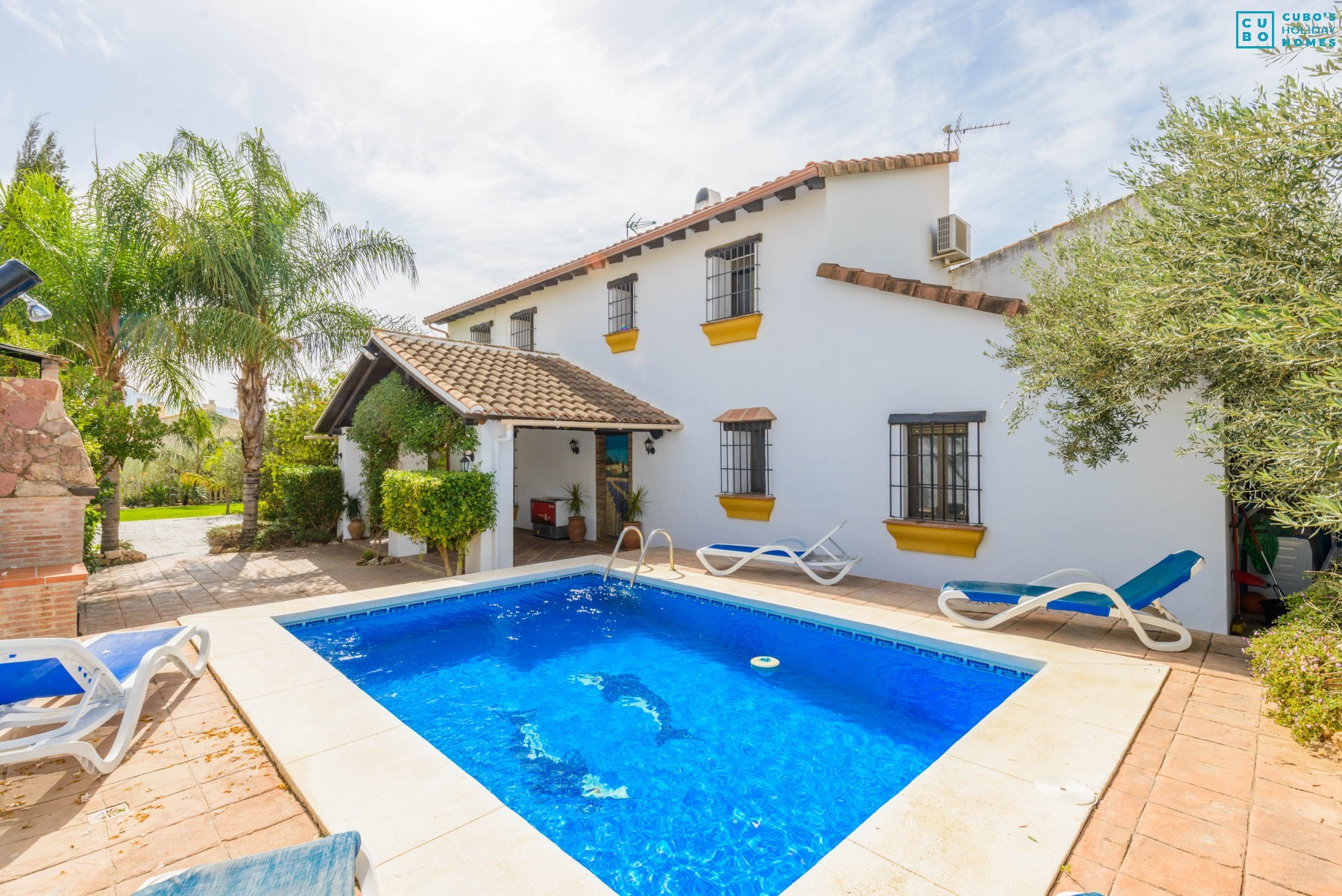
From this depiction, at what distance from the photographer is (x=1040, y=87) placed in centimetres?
987

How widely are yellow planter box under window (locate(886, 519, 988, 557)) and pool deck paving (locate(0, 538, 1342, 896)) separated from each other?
3.54m

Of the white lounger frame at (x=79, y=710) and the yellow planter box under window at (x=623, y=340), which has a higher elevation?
the yellow planter box under window at (x=623, y=340)

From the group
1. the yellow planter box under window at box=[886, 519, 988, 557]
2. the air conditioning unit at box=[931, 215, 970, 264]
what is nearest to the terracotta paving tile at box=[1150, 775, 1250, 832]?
the yellow planter box under window at box=[886, 519, 988, 557]

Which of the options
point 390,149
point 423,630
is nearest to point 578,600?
point 423,630

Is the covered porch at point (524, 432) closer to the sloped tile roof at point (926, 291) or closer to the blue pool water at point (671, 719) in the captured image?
the blue pool water at point (671, 719)

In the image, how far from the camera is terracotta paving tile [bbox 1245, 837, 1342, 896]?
10.4 ft

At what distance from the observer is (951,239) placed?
13320 mm

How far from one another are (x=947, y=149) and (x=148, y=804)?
56.0 ft

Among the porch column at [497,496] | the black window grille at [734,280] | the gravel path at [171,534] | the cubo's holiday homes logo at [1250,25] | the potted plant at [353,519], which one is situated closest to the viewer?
the cubo's holiday homes logo at [1250,25]

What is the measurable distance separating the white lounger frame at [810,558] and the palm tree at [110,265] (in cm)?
1260

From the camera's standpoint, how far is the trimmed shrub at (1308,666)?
457 centimetres

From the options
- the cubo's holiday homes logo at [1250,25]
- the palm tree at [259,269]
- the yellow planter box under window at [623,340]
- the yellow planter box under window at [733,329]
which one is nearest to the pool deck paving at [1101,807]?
the cubo's holiday homes logo at [1250,25]

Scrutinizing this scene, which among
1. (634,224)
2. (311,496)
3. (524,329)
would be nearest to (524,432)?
(524,329)

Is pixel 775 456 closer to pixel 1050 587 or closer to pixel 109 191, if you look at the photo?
pixel 1050 587
